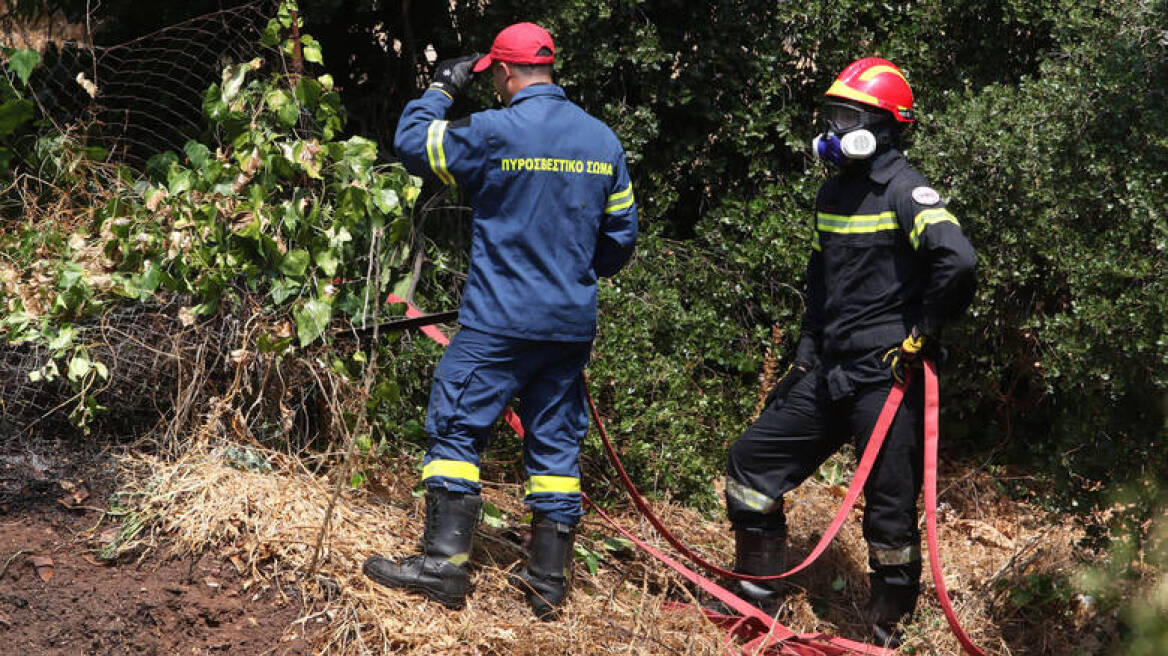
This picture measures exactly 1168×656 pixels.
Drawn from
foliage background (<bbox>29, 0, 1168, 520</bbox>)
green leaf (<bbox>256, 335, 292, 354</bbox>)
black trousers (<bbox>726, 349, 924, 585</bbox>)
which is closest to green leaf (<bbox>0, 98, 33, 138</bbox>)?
foliage background (<bbox>29, 0, 1168, 520</bbox>)

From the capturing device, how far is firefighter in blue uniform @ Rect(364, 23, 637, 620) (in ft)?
13.2

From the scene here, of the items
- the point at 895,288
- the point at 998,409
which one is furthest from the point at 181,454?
the point at 998,409

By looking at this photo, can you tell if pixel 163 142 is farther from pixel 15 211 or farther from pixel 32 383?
pixel 32 383

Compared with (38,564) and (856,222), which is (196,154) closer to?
(38,564)

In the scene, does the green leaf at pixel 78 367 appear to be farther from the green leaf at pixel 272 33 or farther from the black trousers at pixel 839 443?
the black trousers at pixel 839 443

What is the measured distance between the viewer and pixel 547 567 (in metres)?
4.29

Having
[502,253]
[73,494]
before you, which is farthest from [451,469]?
[73,494]

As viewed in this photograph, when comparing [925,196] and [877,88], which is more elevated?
[877,88]

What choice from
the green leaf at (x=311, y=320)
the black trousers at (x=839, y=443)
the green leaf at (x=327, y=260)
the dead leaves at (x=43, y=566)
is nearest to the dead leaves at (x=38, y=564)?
the dead leaves at (x=43, y=566)

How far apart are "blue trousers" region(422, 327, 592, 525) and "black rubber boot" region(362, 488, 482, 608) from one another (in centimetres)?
6

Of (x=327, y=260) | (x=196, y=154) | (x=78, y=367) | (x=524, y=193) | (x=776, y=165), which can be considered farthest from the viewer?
(x=776, y=165)

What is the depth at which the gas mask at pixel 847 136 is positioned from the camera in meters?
4.33

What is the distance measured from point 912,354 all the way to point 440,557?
6.17ft

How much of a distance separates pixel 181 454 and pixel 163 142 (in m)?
2.08
